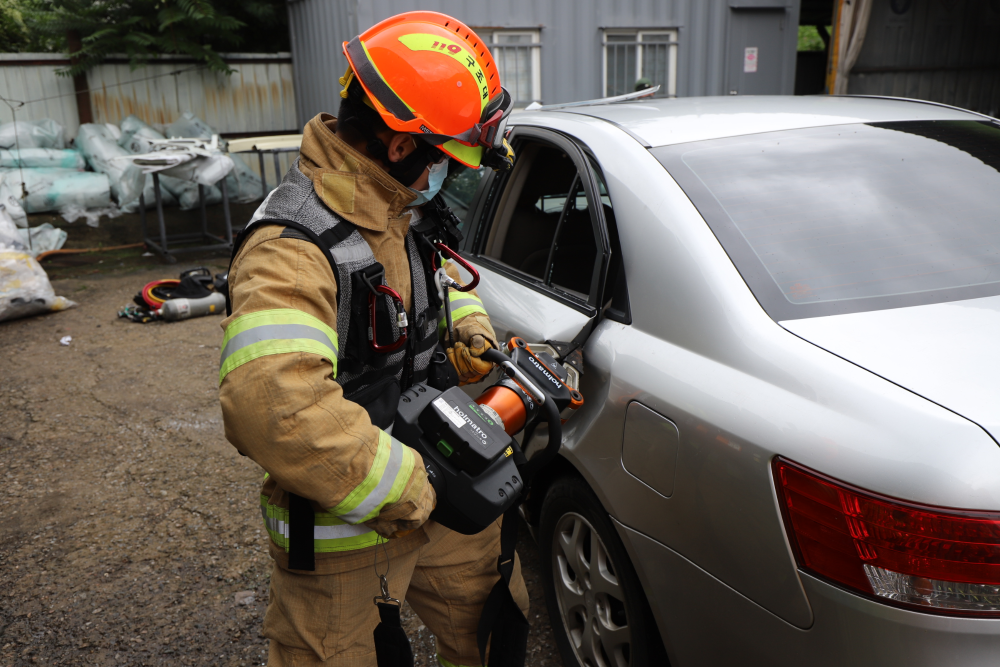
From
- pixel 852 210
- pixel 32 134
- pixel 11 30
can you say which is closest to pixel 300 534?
pixel 852 210

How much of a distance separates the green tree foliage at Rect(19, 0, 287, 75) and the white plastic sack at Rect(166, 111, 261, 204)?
3.06 feet

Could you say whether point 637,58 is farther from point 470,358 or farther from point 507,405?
point 507,405

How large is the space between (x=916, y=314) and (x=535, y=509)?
1.29m

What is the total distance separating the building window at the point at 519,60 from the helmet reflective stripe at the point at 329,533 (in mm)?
8796

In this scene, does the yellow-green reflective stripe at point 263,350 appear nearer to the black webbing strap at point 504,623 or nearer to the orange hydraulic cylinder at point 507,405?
the orange hydraulic cylinder at point 507,405

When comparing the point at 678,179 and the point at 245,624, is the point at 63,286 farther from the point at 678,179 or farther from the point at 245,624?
the point at 678,179

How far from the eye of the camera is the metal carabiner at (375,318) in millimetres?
1473

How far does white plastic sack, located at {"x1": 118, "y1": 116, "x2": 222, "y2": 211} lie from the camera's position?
9.25 m

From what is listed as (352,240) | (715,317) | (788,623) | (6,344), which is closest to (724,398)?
(715,317)

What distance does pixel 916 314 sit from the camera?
5.02ft

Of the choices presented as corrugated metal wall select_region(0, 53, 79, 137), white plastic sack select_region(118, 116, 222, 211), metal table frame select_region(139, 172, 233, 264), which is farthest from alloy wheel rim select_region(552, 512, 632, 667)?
corrugated metal wall select_region(0, 53, 79, 137)

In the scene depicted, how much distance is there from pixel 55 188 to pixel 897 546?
32.1ft

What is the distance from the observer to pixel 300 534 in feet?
5.05

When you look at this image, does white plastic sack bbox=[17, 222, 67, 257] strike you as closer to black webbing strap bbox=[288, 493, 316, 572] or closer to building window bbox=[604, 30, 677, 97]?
building window bbox=[604, 30, 677, 97]
